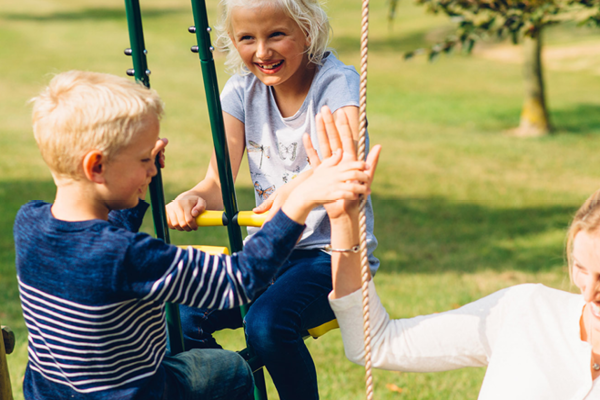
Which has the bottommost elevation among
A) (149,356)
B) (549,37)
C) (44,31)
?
(549,37)

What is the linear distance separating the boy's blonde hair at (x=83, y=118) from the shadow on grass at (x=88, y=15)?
28241 millimetres

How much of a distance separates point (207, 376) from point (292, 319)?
1.22ft

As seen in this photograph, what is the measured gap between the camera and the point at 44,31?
81.1 ft

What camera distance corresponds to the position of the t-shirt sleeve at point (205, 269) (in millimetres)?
1525

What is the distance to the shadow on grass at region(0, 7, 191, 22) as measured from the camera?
2744 cm

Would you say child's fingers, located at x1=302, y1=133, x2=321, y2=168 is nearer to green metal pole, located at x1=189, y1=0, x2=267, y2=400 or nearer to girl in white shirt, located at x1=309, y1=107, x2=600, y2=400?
girl in white shirt, located at x1=309, y1=107, x2=600, y2=400

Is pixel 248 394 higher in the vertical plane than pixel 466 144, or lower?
higher

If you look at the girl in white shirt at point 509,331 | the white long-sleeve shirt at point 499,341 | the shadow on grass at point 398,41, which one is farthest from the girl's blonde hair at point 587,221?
the shadow on grass at point 398,41

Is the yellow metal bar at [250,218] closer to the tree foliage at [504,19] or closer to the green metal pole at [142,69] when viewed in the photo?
the green metal pole at [142,69]

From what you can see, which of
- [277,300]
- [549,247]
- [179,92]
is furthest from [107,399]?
[179,92]

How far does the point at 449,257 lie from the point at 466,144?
5615 millimetres

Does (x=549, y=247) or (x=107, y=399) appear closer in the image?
(x=107, y=399)

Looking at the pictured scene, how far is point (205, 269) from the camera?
5.17 ft

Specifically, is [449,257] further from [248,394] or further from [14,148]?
[14,148]
